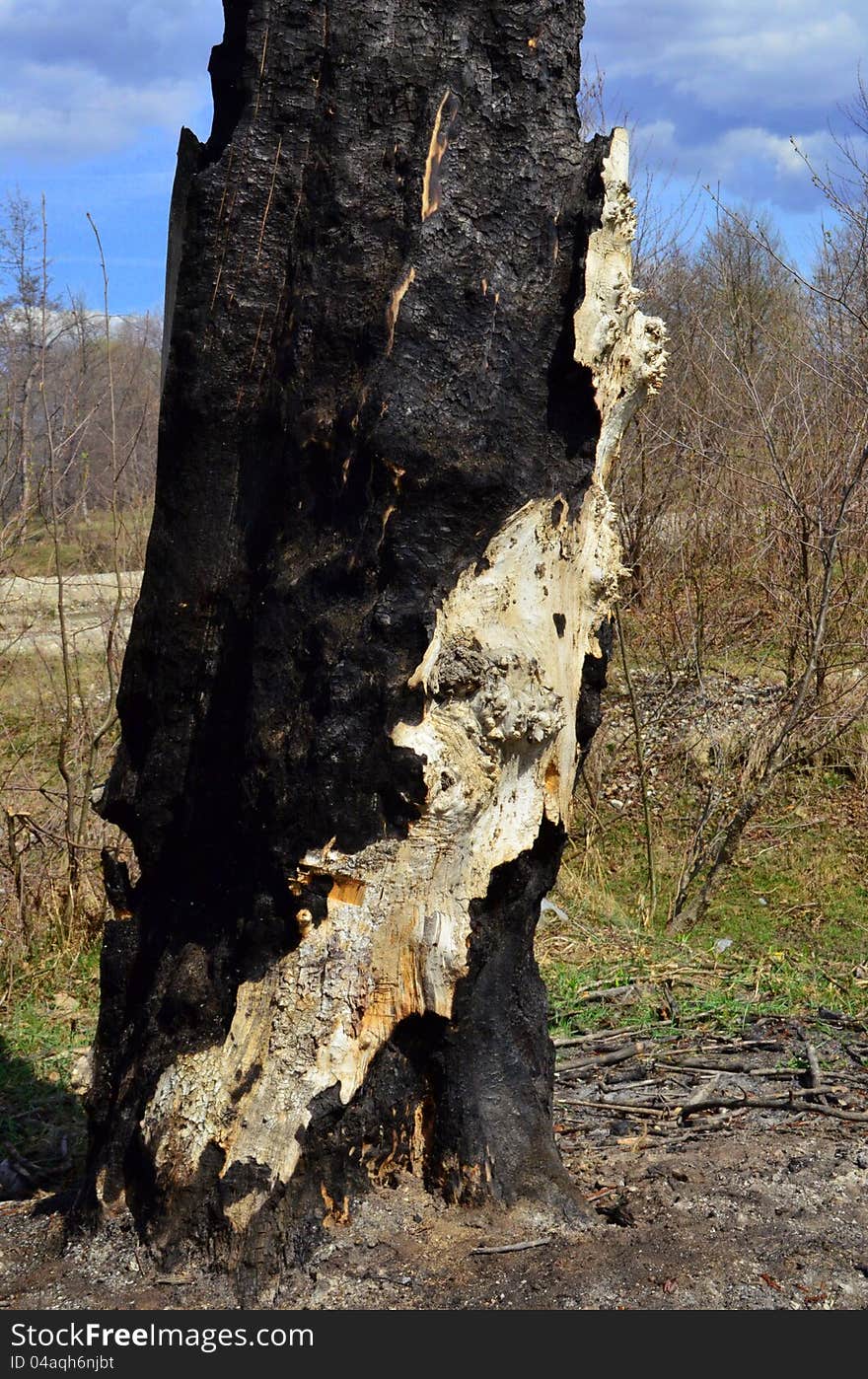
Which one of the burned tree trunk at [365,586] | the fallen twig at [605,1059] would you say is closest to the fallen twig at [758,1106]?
the fallen twig at [605,1059]

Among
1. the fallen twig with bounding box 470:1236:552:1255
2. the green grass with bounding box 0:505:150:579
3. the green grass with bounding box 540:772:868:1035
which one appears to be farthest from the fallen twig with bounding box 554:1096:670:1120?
the green grass with bounding box 0:505:150:579

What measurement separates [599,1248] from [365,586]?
1.36 meters

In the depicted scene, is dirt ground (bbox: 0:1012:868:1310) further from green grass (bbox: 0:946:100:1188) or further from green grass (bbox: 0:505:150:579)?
green grass (bbox: 0:505:150:579)

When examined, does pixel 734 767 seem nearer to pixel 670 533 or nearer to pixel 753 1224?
pixel 670 533

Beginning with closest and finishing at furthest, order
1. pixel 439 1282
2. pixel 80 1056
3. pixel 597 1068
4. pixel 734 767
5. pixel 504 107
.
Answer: pixel 439 1282 → pixel 504 107 → pixel 597 1068 → pixel 80 1056 → pixel 734 767

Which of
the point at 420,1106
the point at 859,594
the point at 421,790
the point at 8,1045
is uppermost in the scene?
the point at 859,594

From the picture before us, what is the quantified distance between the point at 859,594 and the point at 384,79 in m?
6.18

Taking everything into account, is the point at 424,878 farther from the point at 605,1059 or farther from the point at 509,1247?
the point at 605,1059

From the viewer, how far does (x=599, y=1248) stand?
2385mm

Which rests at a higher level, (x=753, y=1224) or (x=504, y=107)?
(x=504, y=107)

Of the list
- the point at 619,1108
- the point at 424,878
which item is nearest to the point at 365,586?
the point at 424,878

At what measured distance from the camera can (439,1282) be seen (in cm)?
225

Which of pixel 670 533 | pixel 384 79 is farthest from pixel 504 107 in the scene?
pixel 670 533

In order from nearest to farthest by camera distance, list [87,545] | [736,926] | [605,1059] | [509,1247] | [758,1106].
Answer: [509,1247], [758,1106], [605,1059], [736,926], [87,545]
